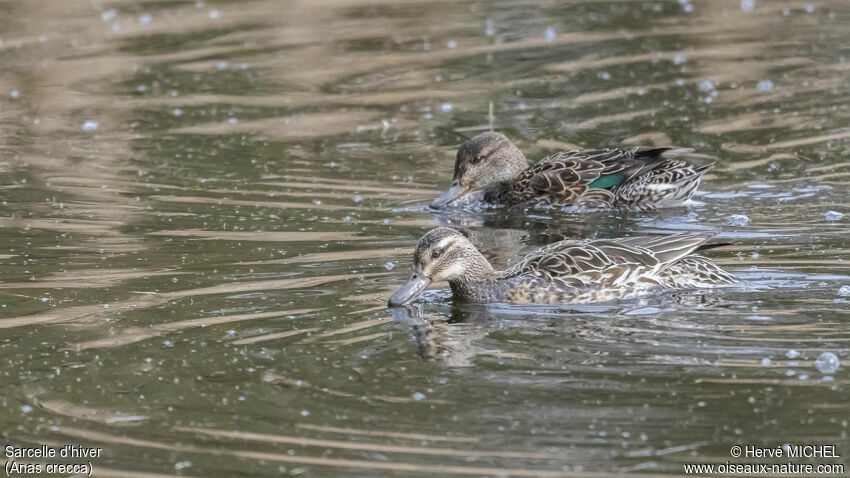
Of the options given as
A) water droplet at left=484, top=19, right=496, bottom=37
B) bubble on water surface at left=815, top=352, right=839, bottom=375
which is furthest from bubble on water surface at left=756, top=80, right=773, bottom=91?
bubble on water surface at left=815, top=352, right=839, bottom=375

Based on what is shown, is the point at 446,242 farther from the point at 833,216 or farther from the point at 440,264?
the point at 833,216

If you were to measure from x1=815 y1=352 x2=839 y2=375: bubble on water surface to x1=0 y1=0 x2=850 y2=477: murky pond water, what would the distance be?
2.1 inches

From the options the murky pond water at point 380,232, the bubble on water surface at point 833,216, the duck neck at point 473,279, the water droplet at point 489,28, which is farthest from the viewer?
the water droplet at point 489,28

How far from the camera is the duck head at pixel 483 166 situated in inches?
459

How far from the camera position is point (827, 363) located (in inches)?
270

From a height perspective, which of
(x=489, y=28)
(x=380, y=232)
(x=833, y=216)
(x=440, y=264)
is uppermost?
(x=489, y=28)

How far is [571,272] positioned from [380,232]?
2247mm

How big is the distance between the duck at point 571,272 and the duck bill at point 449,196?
2742 millimetres

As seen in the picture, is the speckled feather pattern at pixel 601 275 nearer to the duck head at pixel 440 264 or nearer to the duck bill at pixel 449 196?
the duck head at pixel 440 264

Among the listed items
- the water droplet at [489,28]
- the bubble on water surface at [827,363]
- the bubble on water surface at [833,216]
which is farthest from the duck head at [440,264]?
the water droplet at [489,28]

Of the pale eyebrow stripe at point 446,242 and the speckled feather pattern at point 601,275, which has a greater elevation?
the pale eyebrow stripe at point 446,242

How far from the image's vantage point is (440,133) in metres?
14.0

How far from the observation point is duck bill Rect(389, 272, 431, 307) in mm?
8211

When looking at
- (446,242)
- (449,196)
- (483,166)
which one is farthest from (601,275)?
(483,166)
